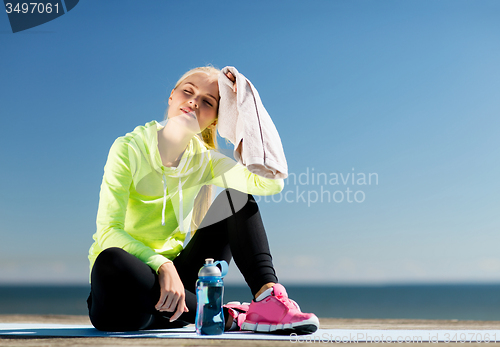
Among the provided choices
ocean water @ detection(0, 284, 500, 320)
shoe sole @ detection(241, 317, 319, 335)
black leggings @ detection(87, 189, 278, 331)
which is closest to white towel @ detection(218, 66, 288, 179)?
black leggings @ detection(87, 189, 278, 331)

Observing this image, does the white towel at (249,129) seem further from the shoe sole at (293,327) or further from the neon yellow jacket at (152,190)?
the shoe sole at (293,327)

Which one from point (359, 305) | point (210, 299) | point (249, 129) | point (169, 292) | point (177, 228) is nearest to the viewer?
point (169, 292)

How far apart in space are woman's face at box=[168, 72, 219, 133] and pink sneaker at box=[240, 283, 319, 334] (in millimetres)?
772

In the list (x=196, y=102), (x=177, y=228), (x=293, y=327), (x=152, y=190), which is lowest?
(x=293, y=327)

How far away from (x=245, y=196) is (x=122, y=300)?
2.02 ft

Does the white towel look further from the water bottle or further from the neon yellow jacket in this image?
the water bottle

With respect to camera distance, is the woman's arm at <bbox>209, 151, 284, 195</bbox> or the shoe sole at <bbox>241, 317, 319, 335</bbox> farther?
the woman's arm at <bbox>209, 151, 284, 195</bbox>

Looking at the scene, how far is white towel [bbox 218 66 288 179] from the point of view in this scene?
1633 mm

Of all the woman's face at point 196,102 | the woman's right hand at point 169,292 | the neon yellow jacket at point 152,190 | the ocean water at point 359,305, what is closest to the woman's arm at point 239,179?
the neon yellow jacket at point 152,190

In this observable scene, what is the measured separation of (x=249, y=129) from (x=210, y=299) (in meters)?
0.69

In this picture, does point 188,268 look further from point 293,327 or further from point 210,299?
point 293,327

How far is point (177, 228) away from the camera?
1.78 metres

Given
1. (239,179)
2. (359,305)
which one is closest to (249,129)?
(239,179)

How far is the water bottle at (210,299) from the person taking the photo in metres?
1.44
